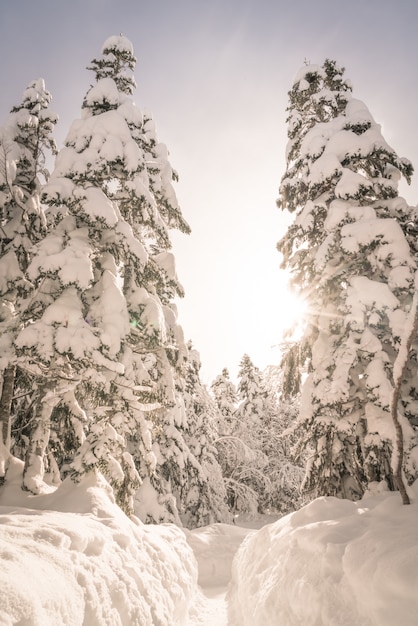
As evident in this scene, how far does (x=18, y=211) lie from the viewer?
10.1 meters

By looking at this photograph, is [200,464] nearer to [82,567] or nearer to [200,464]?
[200,464]

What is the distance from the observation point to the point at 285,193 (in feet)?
35.1

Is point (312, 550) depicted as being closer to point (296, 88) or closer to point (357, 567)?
point (357, 567)

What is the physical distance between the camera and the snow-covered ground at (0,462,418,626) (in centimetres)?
309

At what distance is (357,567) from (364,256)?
643 centimetres

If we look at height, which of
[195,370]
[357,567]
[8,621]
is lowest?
[357,567]

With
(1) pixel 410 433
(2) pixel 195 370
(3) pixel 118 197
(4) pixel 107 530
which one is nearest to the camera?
(4) pixel 107 530

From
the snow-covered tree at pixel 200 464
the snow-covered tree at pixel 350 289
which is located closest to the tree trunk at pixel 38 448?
the snow-covered tree at pixel 350 289

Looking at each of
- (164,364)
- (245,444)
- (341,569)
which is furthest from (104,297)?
(245,444)

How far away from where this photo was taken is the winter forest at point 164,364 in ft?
14.0

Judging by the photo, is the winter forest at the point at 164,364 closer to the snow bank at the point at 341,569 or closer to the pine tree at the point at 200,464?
the snow bank at the point at 341,569

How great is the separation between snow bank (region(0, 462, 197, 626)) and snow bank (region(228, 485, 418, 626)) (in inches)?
66.6

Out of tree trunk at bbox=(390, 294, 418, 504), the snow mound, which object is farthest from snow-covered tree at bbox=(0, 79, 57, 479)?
the snow mound

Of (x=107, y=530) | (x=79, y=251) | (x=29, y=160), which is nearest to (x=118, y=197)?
(x=79, y=251)
